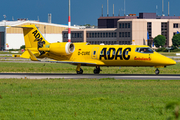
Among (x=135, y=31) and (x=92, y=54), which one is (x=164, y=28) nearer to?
(x=135, y=31)

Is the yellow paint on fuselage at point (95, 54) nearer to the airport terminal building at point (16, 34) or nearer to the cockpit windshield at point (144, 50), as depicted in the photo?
the cockpit windshield at point (144, 50)

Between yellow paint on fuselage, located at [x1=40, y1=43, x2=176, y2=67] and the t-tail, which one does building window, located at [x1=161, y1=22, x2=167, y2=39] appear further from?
the t-tail

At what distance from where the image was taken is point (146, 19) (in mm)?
158875

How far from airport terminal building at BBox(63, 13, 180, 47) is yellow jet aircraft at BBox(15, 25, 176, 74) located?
107 m

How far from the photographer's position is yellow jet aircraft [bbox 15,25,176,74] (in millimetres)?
33375

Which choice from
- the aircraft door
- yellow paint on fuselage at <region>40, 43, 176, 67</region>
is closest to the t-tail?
yellow paint on fuselage at <region>40, 43, 176, 67</region>

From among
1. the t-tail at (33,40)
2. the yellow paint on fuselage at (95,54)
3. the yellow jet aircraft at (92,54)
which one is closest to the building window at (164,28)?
the yellow paint on fuselage at (95,54)

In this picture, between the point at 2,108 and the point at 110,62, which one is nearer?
the point at 2,108

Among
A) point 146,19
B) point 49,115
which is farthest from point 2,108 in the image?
point 146,19

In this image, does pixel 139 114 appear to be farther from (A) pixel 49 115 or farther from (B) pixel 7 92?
(B) pixel 7 92

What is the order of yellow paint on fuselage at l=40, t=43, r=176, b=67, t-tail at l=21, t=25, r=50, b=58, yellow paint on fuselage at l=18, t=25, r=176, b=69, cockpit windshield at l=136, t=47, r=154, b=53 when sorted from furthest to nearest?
1. t-tail at l=21, t=25, r=50, b=58
2. cockpit windshield at l=136, t=47, r=154, b=53
3. yellow paint on fuselage at l=18, t=25, r=176, b=69
4. yellow paint on fuselage at l=40, t=43, r=176, b=67

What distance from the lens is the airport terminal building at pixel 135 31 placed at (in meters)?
151

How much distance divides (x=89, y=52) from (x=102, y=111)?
22.5 meters

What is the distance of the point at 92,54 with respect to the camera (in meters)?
35.7
